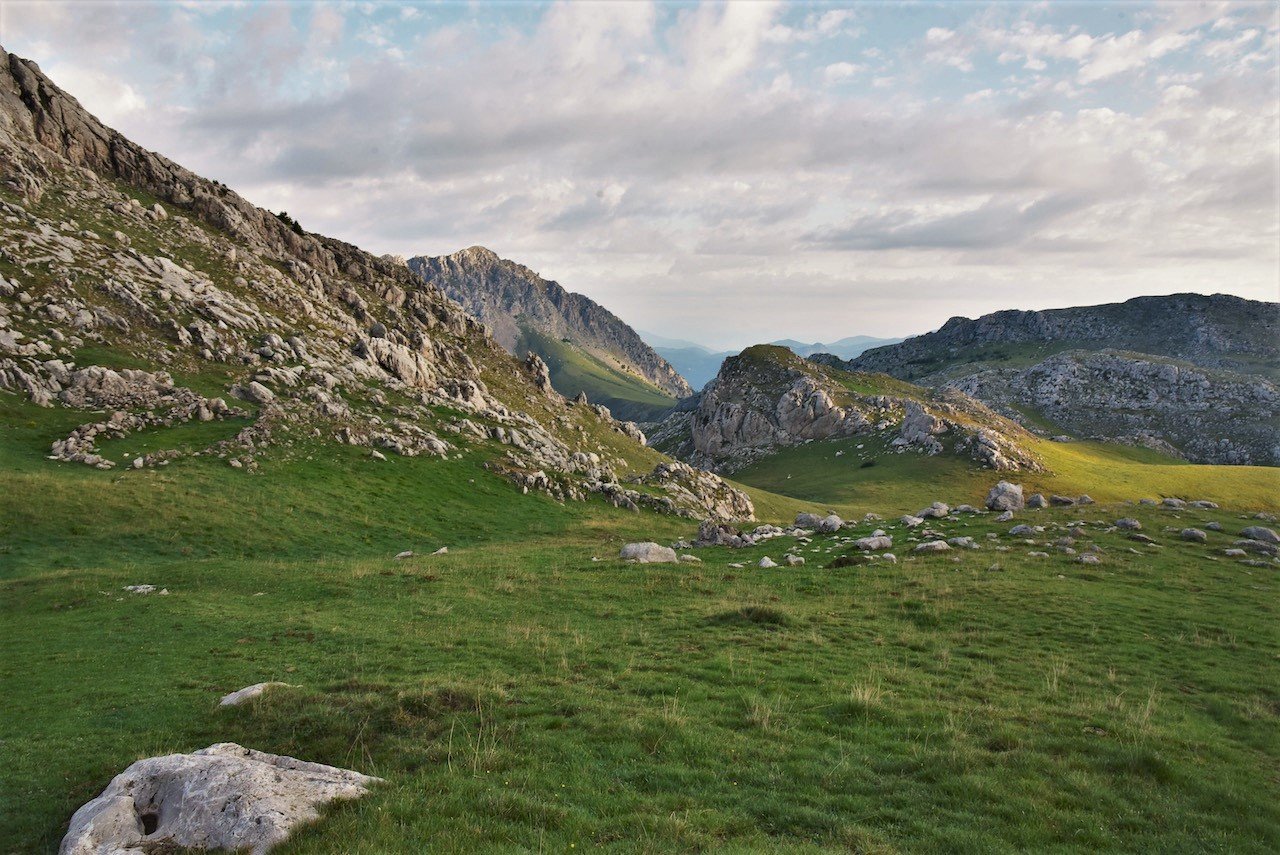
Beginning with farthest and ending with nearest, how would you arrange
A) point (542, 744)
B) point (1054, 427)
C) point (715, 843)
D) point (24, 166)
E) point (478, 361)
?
point (1054, 427) < point (478, 361) < point (24, 166) < point (542, 744) < point (715, 843)

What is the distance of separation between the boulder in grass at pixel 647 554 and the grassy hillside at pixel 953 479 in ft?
196

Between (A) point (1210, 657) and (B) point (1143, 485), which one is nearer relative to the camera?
(A) point (1210, 657)

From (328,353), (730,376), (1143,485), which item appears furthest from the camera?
(730,376)

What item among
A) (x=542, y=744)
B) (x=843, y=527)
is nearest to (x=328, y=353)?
(x=843, y=527)

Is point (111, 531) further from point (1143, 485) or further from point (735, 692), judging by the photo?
point (1143, 485)

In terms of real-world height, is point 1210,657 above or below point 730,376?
below

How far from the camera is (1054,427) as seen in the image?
17962 cm

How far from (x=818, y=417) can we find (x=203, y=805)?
138m

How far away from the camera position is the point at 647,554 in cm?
3806

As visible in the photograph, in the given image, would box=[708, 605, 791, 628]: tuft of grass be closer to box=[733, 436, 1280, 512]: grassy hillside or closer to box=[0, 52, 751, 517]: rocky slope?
box=[0, 52, 751, 517]: rocky slope

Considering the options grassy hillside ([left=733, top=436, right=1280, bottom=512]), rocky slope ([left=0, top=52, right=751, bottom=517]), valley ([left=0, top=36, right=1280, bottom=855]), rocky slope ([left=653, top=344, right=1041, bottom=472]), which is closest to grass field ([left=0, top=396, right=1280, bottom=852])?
valley ([left=0, top=36, right=1280, bottom=855])

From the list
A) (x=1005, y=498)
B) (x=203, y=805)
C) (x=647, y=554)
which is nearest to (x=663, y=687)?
(x=203, y=805)

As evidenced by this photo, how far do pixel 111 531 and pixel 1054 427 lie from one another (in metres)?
215

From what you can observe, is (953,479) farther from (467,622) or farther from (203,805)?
(203,805)
